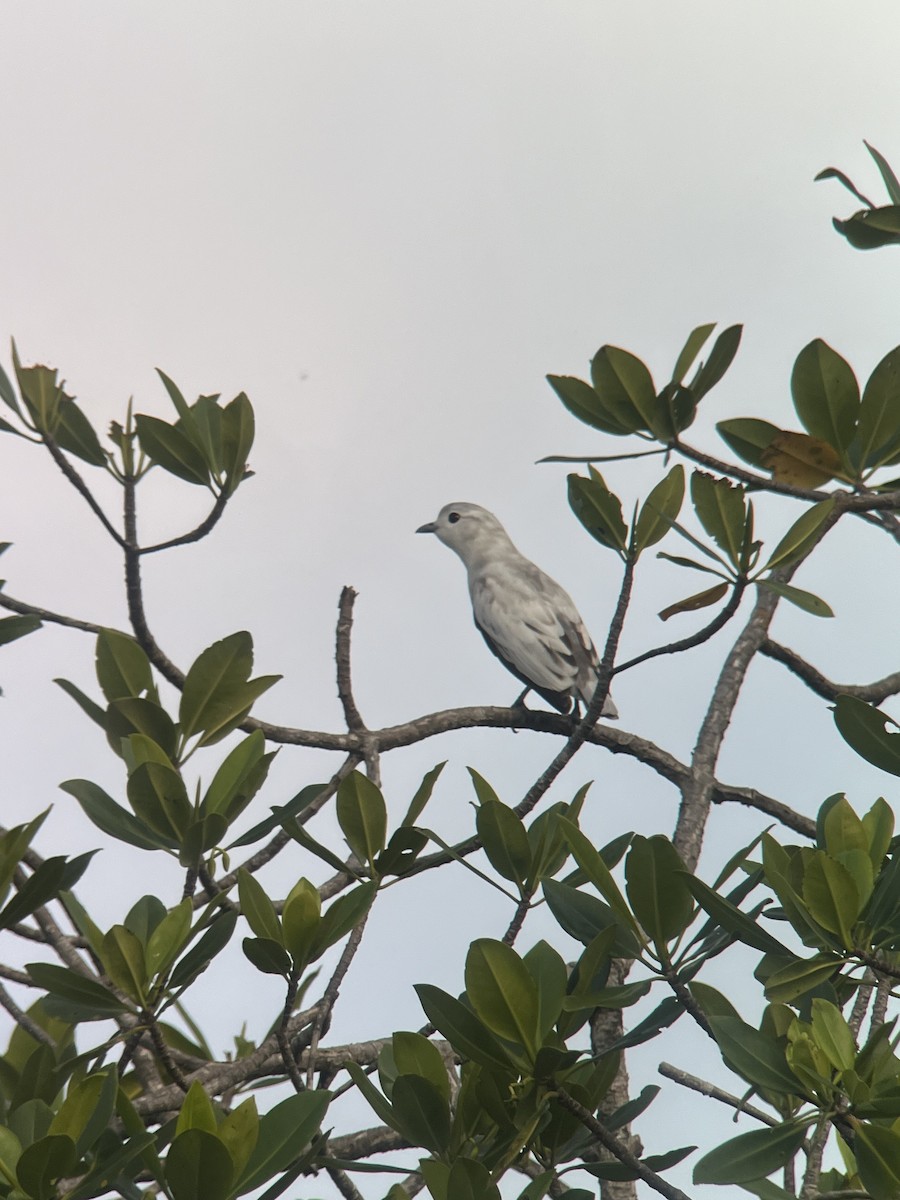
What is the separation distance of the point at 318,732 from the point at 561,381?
128 centimetres

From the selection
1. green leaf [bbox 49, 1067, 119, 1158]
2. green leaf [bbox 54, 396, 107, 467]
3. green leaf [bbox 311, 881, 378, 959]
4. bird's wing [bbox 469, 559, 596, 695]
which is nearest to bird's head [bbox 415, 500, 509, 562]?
bird's wing [bbox 469, 559, 596, 695]

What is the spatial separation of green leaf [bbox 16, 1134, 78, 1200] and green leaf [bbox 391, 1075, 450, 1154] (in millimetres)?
450

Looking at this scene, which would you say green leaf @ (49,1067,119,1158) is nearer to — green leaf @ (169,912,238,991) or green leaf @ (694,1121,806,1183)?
green leaf @ (169,912,238,991)

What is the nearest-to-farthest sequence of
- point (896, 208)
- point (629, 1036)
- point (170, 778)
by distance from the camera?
point (629, 1036) < point (170, 778) < point (896, 208)

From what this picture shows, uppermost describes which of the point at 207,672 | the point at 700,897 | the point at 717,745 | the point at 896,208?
the point at 896,208

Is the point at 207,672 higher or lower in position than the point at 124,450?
lower

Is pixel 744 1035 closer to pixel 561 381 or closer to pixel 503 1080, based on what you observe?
pixel 503 1080

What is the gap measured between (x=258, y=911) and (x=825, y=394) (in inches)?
63.1

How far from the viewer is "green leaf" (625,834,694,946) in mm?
1903

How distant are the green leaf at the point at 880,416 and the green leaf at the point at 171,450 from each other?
1.59 metres

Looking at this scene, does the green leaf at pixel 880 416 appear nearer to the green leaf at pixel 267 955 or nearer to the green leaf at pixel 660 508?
the green leaf at pixel 660 508

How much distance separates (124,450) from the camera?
3305 mm

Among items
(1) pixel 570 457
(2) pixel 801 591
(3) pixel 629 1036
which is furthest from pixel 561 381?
(3) pixel 629 1036

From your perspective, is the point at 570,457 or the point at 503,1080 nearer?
the point at 503,1080
